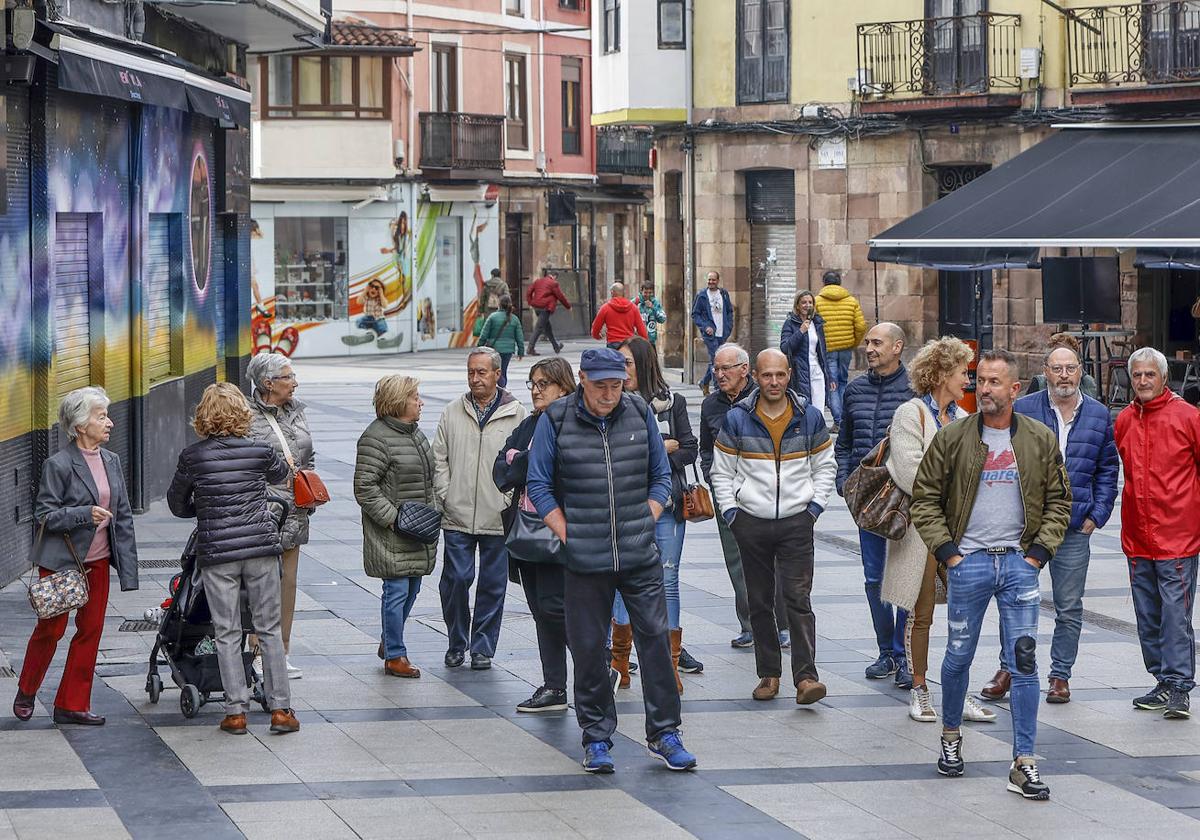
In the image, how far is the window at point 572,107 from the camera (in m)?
50.2

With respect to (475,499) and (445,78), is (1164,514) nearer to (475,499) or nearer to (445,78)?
(475,499)

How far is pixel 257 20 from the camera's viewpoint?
2039cm

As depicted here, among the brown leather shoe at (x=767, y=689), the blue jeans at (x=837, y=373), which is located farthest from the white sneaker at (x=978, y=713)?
the blue jeans at (x=837, y=373)

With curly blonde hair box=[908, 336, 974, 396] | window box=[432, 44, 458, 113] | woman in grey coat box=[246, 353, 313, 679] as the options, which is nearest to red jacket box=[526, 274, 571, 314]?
window box=[432, 44, 458, 113]

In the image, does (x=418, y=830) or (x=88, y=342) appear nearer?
(x=418, y=830)

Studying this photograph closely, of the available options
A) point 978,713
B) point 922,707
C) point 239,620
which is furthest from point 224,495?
point 978,713

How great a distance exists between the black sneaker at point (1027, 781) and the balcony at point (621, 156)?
42.3 m

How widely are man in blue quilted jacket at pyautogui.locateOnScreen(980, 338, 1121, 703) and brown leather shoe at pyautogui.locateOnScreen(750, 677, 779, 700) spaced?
51.0 inches

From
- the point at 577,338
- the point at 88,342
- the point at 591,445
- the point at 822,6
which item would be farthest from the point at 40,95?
the point at 577,338

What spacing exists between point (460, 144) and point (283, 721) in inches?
1405

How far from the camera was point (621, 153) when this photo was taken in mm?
50969

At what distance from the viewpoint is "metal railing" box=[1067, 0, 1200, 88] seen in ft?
80.7

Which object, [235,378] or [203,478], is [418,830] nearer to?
[203,478]

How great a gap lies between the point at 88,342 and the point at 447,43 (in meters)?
30.1
